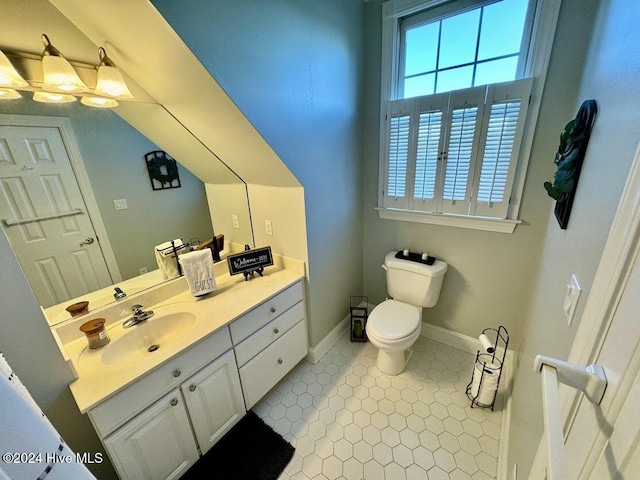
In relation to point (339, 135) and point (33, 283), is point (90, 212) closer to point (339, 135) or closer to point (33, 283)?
point (33, 283)

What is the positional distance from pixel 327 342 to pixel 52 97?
2151 millimetres

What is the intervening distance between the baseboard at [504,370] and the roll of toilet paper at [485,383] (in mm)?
100

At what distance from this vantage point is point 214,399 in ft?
4.36

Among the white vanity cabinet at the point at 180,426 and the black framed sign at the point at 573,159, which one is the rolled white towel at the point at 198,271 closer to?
the white vanity cabinet at the point at 180,426

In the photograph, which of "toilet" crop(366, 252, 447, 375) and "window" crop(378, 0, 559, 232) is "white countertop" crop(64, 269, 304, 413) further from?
"window" crop(378, 0, 559, 232)

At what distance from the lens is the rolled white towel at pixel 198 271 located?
1.46 meters

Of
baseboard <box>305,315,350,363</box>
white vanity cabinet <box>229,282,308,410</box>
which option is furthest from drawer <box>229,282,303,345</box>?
baseboard <box>305,315,350,363</box>

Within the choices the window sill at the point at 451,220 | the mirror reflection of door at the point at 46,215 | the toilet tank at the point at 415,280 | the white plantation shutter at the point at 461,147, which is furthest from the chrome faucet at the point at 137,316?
the white plantation shutter at the point at 461,147

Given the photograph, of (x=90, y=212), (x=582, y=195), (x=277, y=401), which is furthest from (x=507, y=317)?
(x=90, y=212)

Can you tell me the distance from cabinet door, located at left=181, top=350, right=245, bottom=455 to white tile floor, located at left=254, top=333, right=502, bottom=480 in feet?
0.98

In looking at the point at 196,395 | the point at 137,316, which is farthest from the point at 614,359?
the point at 137,316

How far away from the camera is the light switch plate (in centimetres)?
66

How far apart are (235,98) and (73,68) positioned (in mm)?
639

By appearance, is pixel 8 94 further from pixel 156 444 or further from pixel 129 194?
pixel 156 444
